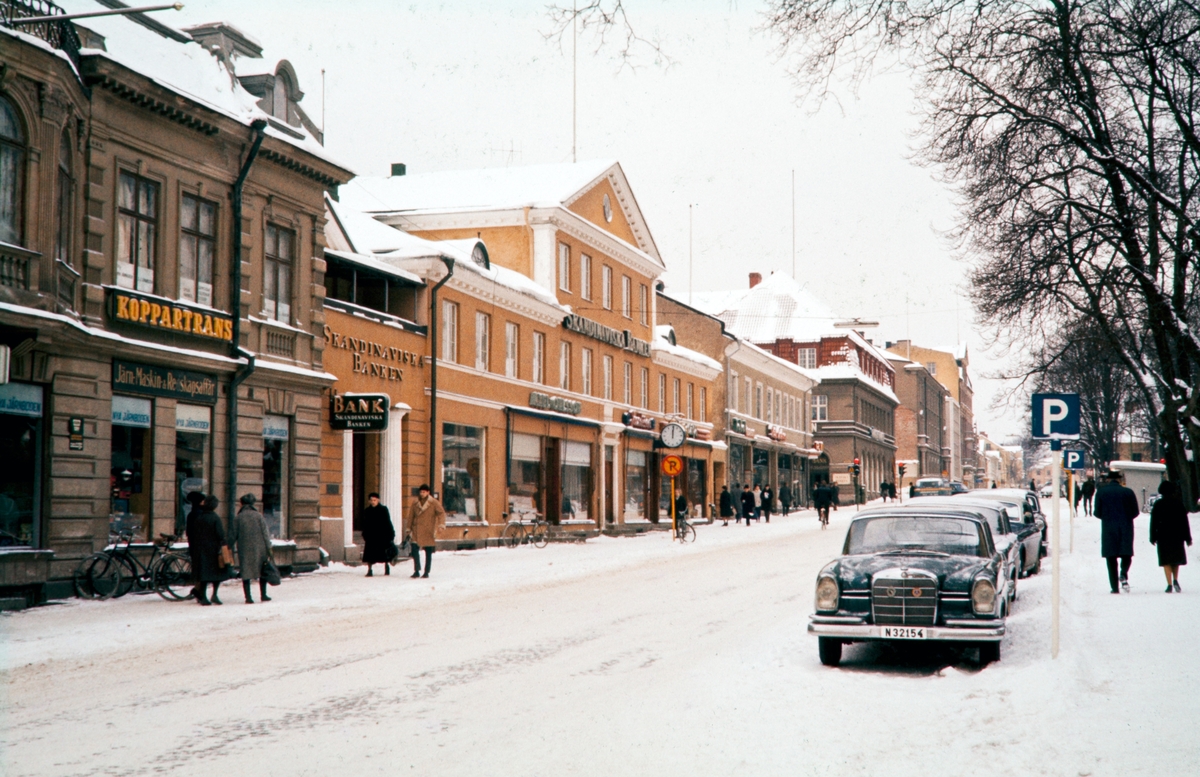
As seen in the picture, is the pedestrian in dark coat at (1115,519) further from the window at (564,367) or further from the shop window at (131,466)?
the window at (564,367)

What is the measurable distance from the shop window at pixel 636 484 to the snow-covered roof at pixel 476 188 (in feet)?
33.5

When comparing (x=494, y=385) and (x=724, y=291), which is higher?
(x=724, y=291)

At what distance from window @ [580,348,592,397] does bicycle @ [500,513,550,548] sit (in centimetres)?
585

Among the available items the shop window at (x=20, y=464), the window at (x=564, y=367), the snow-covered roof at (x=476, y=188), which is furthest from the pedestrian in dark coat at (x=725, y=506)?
the shop window at (x=20, y=464)

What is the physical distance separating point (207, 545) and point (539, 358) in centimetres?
1978

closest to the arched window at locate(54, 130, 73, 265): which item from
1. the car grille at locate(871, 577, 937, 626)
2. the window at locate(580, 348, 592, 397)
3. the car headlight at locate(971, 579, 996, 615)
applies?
the car grille at locate(871, 577, 937, 626)

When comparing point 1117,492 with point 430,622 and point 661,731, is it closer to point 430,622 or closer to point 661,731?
point 430,622

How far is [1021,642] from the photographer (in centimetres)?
1291

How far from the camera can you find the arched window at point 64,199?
57.5 ft

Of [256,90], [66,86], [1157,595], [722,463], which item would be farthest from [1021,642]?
[722,463]

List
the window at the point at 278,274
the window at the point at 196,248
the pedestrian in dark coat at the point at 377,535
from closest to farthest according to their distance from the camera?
the window at the point at 196,248, the pedestrian in dark coat at the point at 377,535, the window at the point at 278,274

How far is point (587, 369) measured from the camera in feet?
133

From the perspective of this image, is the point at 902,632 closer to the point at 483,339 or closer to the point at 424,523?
the point at 424,523

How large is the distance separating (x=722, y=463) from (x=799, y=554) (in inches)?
1061
